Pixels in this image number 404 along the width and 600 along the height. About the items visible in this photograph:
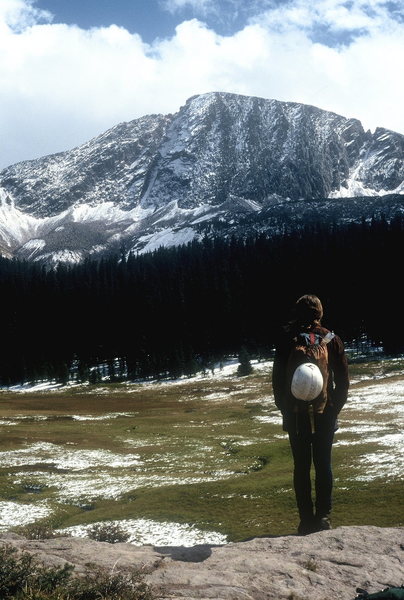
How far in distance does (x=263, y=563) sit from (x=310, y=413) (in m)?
3.36

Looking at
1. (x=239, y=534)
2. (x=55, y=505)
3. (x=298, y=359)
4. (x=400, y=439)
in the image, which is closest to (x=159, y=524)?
(x=239, y=534)

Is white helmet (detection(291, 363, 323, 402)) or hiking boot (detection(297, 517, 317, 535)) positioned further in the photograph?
hiking boot (detection(297, 517, 317, 535))

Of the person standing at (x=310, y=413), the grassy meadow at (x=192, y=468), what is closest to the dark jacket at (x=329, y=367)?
the person standing at (x=310, y=413)

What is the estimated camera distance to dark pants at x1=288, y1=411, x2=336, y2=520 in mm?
9797

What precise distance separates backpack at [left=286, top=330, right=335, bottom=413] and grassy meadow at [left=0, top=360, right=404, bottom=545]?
5.66 meters

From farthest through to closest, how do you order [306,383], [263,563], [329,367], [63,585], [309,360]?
[329,367] < [309,360] < [306,383] < [263,563] < [63,585]

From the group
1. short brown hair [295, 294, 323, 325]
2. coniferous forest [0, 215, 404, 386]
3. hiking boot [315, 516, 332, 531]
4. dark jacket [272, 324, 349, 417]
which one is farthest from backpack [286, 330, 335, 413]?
coniferous forest [0, 215, 404, 386]

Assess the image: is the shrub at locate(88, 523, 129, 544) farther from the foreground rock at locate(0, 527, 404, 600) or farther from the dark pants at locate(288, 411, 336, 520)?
the dark pants at locate(288, 411, 336, 520)

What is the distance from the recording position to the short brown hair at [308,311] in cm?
1016

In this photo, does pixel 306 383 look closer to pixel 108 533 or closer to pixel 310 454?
pixel 310 454

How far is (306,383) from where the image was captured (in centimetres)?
916

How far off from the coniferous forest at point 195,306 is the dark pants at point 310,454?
10757 cm

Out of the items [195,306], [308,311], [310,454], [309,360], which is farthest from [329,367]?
[195,306]

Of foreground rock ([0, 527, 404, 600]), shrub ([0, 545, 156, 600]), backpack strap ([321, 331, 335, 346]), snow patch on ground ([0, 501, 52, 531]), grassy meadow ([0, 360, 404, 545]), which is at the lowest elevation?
grassy meadow ([0, 360, 404, 545])
